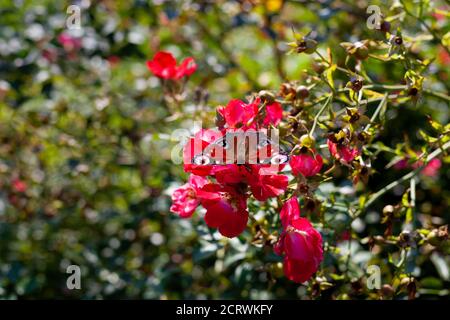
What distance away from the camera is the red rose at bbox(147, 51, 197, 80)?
1.62 meters

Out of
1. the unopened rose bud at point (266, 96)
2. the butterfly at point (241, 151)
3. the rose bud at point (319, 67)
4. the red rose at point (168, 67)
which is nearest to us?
the butterfly at point (241, 151)

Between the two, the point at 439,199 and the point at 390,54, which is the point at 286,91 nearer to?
the point at 390,54

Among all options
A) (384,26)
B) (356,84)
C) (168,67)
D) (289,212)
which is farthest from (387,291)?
(168,67)

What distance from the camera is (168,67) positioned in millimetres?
1640

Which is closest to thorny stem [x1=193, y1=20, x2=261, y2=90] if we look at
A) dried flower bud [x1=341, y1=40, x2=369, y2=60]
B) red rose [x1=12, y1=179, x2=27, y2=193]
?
red rose [x1=12, y1=179, x2=27, y2=193]

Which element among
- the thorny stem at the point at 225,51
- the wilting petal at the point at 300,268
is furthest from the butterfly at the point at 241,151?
the thorny stem at the point at 225,51

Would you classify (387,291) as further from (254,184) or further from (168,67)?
(168,67)

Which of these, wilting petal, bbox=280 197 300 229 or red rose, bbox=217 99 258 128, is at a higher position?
red rose, bbox=217 99 258 128

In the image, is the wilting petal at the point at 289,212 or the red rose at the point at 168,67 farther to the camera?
the red rose at the point at 168,67

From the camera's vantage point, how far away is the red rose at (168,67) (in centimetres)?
162

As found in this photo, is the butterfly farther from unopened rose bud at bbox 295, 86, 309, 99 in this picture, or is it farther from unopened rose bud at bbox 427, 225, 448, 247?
unopened rose bud at bbox 427, 225, 448, 247

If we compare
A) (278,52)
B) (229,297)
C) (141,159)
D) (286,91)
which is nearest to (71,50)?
(141,159)

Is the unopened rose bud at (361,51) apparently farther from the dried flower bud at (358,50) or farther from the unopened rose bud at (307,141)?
the unopened rose bud at (307,141)

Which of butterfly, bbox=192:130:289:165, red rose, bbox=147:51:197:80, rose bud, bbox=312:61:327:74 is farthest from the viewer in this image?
red rose, bbox=147:51:197:80
